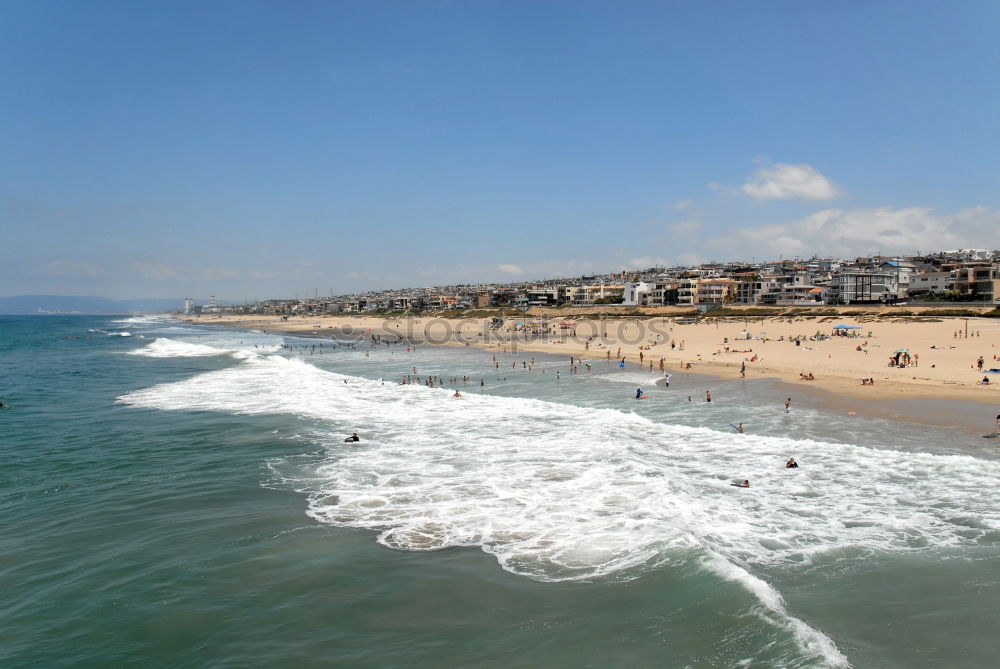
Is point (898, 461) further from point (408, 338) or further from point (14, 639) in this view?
point (408, 338)

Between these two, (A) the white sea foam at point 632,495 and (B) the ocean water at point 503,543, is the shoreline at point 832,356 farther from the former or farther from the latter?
(A) the white sea foam at point 632,495

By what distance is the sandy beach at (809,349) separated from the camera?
1149 inches

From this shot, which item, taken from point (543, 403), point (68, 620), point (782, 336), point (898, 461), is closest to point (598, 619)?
point (68, 620)

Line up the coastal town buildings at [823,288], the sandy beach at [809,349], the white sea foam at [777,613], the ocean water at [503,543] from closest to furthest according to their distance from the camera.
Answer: the white sea foam at [777,613] < the ocean water at [503,543] < the sandy beach at [809,349] < the coastal town buildings at [823,288]

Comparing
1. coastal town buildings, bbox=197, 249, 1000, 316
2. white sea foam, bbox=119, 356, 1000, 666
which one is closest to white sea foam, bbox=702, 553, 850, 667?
white sea foam, bbox=119, 356, 1000, 666

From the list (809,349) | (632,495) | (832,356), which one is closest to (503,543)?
(632,495)

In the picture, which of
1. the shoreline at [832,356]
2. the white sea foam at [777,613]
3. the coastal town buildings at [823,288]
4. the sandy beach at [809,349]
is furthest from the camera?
the coastal town buildings at [823,288]

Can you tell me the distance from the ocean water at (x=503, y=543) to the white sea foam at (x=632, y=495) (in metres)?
0.09

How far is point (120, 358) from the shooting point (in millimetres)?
56188

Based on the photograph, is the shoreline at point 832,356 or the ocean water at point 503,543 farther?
the shoreline at point 832,356

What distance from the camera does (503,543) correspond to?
1165cm

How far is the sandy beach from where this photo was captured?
29188mm

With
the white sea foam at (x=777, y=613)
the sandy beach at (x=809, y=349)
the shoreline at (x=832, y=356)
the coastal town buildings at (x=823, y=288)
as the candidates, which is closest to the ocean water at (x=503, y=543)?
the white sea foam at (x=777, y=613)

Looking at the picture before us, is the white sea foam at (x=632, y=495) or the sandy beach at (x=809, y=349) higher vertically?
the sandy beach at (x=809, y=349)
